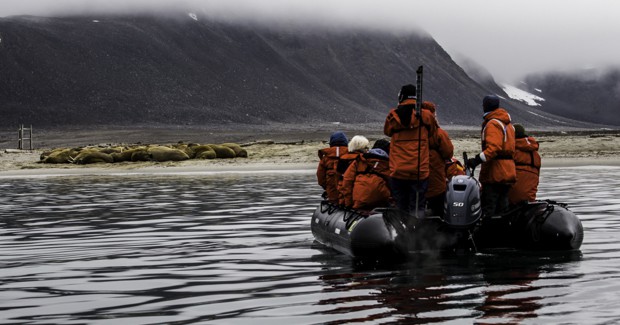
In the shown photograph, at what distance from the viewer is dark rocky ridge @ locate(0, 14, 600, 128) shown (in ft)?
439

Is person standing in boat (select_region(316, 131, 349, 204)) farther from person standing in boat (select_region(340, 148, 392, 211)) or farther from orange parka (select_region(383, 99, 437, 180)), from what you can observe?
orange parka (select_region(383, 99, 437, 180))

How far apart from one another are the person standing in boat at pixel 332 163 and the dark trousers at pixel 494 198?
206cm

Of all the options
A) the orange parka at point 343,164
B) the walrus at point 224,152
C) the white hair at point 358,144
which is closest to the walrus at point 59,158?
the walrus at point 224,152

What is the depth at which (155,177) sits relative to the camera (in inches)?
1421

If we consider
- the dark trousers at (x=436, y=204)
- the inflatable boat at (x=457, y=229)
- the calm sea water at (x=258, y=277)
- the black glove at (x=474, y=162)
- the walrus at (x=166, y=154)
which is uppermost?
the black glove at (x=474, y=162)

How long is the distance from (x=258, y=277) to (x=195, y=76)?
143m

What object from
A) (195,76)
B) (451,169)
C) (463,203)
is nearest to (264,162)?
(451,169)

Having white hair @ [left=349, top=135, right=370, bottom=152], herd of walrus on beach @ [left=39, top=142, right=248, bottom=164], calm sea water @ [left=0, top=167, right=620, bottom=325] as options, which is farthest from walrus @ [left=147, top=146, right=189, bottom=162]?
white hair @ [left=349, top=135, right=370, bottom=152]

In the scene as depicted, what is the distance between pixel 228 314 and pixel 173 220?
952 centimetres

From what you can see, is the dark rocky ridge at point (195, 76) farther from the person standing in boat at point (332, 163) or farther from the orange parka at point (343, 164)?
the orange parka at point (343, 164)

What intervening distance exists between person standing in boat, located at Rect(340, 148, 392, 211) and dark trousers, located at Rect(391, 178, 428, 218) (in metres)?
0.41

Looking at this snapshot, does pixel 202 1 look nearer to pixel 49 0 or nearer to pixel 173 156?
pixel 49 0

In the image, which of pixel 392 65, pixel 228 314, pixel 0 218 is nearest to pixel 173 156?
pixel 0 218

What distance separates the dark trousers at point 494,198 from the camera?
12555 millimetres
